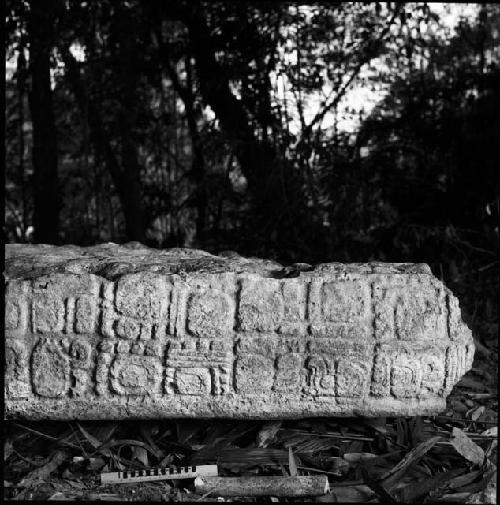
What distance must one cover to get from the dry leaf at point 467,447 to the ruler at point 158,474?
2.60 feet

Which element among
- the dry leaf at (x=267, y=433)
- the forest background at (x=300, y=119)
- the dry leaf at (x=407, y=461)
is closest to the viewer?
the dry leaf at (x=407, y=461)

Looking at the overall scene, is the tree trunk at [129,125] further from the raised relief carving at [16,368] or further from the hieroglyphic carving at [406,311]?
the hieroglyphic carving at [406,311]

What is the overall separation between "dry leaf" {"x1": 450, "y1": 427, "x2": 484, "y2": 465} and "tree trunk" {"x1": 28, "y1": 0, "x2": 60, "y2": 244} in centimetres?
330

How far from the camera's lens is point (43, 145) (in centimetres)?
474

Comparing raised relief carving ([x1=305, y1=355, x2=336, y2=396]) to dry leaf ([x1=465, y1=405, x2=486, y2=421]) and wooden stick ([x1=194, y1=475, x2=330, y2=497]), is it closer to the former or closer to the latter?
wooden stick ([x1=194, y1=475, x2=330, y2=497])

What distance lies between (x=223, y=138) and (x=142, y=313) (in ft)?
8.95

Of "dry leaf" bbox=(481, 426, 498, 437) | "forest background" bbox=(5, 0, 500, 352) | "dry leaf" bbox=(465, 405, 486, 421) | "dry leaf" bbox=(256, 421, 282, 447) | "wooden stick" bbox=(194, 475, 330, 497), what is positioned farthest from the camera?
"forest background" bbox=(5, 0, 500, 352)

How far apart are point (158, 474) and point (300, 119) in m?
3.01

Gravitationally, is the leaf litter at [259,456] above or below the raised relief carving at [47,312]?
below

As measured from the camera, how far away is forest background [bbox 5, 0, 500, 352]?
4.43 metres

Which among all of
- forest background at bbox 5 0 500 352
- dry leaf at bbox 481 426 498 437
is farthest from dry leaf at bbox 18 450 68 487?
forest background at bbox 5 0 500 352

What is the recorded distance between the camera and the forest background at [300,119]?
4.43 m

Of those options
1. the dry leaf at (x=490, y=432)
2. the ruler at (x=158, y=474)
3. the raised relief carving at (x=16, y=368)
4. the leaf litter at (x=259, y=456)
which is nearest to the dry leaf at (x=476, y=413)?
the dry leaf at (x=490, y=432)

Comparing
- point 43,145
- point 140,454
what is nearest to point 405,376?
point 140,454
